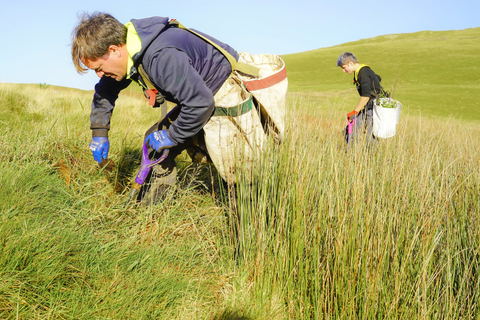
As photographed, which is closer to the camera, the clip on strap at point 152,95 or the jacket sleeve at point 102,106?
the clip on strap at point 152,95

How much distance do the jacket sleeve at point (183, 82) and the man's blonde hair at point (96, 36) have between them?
1.00 ft

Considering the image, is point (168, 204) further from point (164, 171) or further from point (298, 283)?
point (298, 283)

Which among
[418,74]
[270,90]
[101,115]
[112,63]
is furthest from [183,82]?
[418,74]

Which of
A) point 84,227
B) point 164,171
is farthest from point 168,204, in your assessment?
point 84,227

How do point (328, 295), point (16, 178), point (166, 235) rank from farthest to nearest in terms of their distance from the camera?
point (166, 235) → point (16, 178) → point (328, 295)

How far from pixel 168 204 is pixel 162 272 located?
31.9 inches

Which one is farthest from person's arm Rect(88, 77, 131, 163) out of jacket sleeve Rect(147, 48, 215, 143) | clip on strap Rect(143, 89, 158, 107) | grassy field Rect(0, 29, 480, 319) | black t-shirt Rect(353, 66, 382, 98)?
black t-shirt Rect(353, 66, 382, 98)

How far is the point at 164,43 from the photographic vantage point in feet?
6.38

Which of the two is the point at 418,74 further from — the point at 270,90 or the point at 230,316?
the point at 230,316

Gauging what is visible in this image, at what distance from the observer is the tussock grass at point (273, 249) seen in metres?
1.53

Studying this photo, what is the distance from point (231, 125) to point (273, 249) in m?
0.87

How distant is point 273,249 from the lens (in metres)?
1.98

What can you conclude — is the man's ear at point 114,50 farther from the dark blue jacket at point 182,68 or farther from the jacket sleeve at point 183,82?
the jacket sleeve at point 183,82

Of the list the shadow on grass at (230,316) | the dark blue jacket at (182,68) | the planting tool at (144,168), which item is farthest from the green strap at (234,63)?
the shadow on grass at (230,316)
